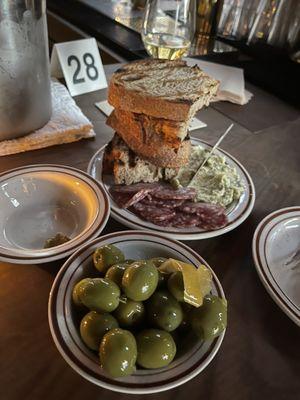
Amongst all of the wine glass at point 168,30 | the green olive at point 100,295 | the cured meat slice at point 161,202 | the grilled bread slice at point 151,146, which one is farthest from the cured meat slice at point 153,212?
the wine glass at point 168,30

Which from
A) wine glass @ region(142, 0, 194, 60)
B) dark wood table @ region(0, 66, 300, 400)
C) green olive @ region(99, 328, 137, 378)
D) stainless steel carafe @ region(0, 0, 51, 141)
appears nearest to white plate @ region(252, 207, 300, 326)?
dark wood table @ region(0, 66, 300, 400)

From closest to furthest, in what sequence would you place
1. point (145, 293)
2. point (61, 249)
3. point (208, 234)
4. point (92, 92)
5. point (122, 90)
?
point (145, 293)
point (61, 249)
point (208, 234)
point (122, 90)
point (92, 92)

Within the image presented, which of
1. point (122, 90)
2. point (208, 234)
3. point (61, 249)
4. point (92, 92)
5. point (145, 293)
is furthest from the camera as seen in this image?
point (92, 92)

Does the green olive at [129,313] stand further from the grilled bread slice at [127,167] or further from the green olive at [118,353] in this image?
the grilled bread slice at [127,167]

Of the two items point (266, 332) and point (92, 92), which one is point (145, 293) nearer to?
point (266, 332)

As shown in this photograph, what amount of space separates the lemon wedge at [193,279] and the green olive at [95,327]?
0.33ft

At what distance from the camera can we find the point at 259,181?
0.93 metres

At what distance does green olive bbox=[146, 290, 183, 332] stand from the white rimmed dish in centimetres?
18

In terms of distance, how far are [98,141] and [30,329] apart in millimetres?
568

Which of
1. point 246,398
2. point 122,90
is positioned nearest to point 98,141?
point 122,90

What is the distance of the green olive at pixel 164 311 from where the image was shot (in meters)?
0.47

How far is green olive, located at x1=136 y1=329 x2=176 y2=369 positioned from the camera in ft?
1.43

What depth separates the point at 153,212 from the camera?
71cm

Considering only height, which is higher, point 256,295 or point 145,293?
point 145,293
